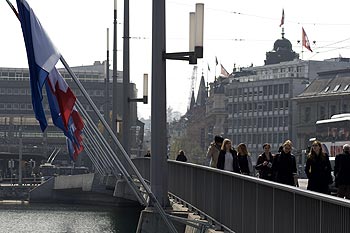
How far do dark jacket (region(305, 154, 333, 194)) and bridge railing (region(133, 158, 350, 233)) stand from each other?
1.49 meters

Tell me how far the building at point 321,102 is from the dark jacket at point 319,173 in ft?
376

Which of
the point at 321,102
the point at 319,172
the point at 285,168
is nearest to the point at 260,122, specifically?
the point at 321,102

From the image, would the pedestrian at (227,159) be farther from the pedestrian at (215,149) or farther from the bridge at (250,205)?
the pedestrian at (215,149)

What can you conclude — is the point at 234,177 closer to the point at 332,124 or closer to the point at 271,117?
the point at 332,124

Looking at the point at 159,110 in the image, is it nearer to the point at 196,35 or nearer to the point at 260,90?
the point at 196,35

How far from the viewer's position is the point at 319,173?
19516 mm

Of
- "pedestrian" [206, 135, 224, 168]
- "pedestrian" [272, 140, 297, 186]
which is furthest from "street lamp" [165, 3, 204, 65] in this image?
"pedestrian" [206, 135, 224, 168]

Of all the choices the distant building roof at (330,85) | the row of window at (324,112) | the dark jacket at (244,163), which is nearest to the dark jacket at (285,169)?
the dark jacket at (244,163)

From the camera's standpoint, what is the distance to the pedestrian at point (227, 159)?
71.7 ft

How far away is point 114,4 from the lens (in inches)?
2311

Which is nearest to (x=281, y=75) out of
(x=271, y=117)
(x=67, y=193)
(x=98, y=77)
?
(x=271, y=117)

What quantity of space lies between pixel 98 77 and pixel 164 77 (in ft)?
586

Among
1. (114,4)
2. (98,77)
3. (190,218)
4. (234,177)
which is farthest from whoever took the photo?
(98,77)

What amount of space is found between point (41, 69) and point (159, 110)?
2.65 meters
